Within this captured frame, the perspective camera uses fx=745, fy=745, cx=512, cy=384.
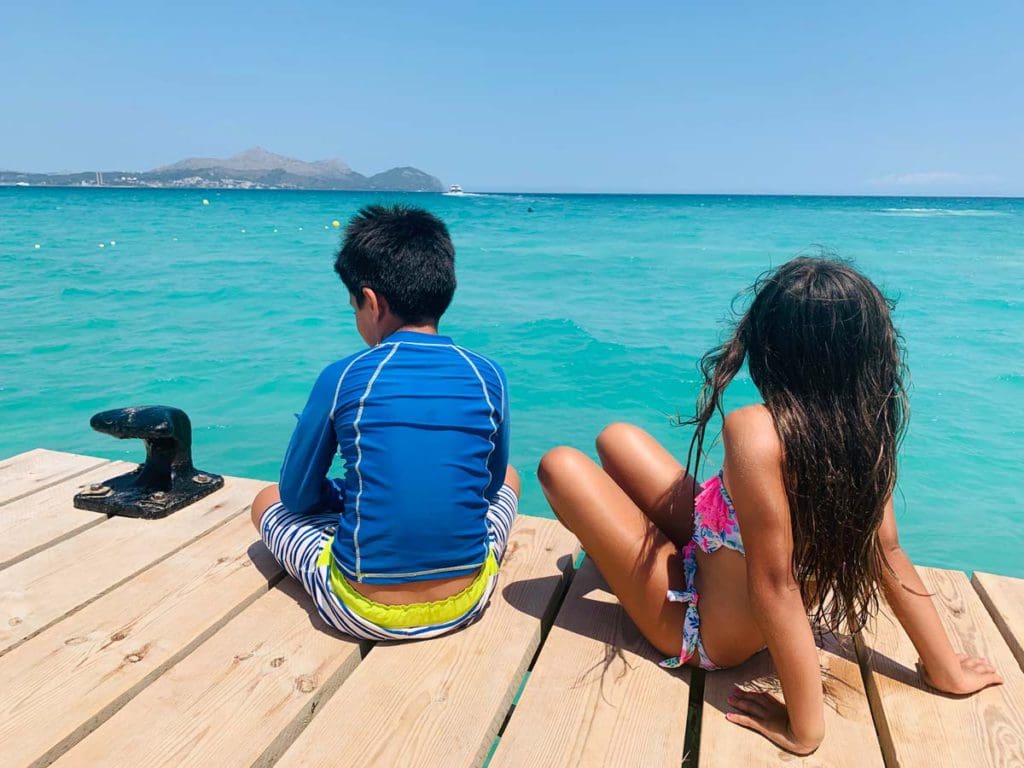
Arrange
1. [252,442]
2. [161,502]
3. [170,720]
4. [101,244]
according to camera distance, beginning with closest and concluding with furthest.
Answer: [170,720] → [161,502] → [252,442] → [101,244]

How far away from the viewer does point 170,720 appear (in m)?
1.78

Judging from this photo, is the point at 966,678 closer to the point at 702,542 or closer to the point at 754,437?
the point at 702,542

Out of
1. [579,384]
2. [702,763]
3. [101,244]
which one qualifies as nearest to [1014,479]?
[579,384]

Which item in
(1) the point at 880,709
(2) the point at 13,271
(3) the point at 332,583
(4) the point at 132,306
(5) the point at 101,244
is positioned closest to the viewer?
(1) the point at 880,709

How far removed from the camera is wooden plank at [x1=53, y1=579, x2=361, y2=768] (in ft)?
5.50

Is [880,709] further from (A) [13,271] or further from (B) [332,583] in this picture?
(A) [13,271]

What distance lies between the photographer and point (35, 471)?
11.1 ft

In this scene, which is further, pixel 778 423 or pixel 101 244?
pixel 101 244

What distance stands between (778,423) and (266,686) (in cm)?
143

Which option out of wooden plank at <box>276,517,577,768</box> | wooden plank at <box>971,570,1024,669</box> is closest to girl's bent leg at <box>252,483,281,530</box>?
wooden plank at <box>276,517,577,768</box>

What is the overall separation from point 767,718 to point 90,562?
87.1 inches

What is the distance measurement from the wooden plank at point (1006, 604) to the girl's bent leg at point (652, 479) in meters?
1.03

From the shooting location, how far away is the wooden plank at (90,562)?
7.35 feet

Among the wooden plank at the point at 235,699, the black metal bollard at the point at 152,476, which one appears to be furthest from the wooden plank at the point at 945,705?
the black metal bollard at the point at 152,476
